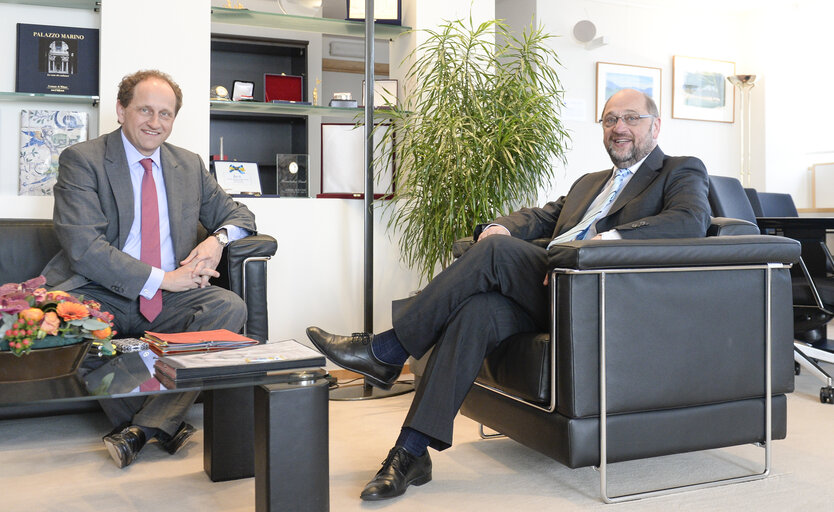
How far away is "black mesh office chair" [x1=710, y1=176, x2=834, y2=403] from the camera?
3.49 metres

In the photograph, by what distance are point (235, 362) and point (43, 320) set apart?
0.41 m

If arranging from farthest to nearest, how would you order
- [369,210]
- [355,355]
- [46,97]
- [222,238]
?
1. [369,210]
2. [46,97]
3. [222,238]
4. [355,355]

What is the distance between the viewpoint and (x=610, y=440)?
6.86ft

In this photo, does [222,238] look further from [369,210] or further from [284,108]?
[284,108]

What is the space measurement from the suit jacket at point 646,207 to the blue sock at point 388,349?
66 centimetres

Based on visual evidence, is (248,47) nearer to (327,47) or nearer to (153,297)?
(327,47)

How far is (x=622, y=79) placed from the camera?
702cm

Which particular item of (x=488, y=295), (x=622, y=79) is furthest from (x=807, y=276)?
(x=622, y=79)

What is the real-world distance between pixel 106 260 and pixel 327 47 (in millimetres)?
6435

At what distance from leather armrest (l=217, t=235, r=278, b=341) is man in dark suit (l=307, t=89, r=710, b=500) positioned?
526 millimetres

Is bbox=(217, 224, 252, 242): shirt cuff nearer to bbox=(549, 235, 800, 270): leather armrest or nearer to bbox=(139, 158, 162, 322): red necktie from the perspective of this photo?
bbox=(139, 158, 162, 322): red necktie

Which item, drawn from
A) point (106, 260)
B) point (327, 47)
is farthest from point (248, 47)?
point (106, 260)

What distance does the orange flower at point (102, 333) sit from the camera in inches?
67.3

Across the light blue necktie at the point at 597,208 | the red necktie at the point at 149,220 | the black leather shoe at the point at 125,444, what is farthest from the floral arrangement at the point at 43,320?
the light blue necktie at the point at 597,208
